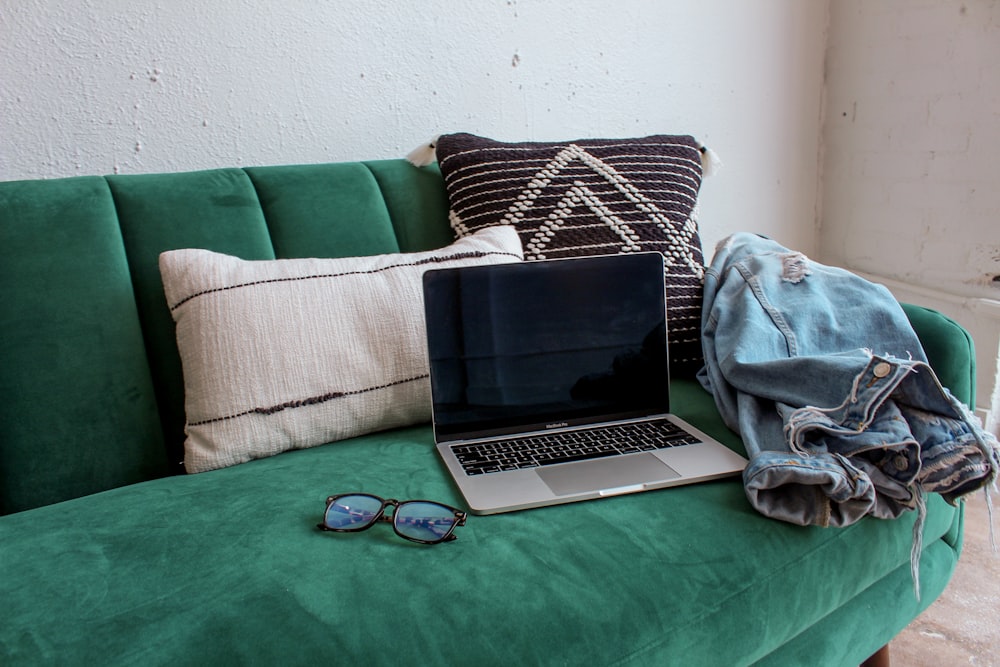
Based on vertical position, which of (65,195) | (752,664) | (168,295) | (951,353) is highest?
(65,195)

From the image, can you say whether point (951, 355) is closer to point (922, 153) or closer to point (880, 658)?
point (880, 658)

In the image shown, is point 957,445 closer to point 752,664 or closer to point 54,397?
point 752,664

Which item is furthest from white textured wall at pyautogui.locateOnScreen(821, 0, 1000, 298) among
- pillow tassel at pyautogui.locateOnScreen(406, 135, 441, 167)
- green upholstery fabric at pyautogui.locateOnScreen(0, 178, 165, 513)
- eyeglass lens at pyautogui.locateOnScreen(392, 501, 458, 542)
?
green upholstery fabric at pyautogui.locateOnScreen(0, 178, 165, 513)

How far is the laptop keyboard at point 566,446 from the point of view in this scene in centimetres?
92

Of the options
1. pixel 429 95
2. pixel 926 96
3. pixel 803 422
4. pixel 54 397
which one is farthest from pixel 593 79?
pixel 54 397

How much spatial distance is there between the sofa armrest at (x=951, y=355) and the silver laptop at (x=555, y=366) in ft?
1.09

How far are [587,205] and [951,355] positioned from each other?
58 cm

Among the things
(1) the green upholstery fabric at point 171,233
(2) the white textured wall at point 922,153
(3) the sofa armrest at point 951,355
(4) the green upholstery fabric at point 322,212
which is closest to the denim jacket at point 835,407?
(3) the sofa armrest at point 951,355

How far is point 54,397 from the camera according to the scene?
3.11 feet

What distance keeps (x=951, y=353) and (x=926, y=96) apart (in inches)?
43.1

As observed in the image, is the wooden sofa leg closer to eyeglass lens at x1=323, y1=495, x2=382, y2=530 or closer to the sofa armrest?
the sofa armrest

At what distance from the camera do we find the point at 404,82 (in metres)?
1.46

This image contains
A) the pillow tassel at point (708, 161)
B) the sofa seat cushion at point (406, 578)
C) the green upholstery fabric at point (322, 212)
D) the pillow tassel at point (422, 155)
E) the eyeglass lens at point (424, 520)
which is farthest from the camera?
the pillow tassel at point (708, 161)

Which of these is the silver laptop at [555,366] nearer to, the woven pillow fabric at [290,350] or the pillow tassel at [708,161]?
the woven pillow fabric at [290,350]
